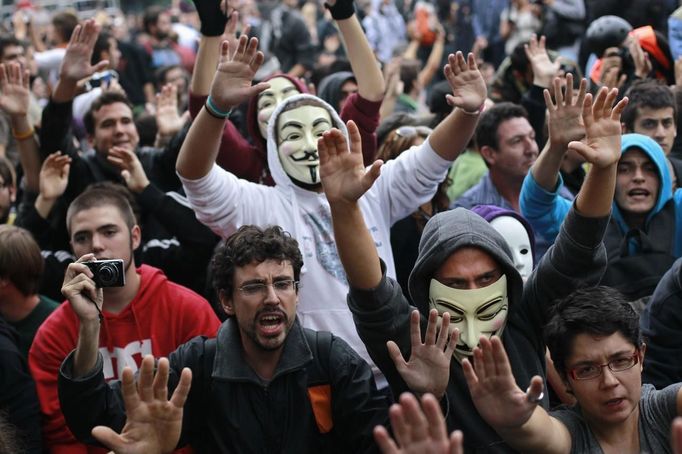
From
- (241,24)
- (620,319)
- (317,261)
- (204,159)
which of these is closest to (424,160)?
(317,261)

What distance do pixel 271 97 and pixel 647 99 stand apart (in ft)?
6.48

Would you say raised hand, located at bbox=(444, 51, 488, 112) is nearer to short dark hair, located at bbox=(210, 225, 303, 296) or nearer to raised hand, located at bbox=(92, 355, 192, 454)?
short dark hair, located at bbox=(210, 225, 303, 296)

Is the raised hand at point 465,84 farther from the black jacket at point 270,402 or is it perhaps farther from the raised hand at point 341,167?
the black jacket at point 270,402

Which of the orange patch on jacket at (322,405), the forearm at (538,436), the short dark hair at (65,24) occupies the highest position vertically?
the short dark hair at (65,24)

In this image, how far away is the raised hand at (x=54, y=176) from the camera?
5062 mm

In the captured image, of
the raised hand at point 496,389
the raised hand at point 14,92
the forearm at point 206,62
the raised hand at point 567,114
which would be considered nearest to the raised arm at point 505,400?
the raised hand at point 496,389

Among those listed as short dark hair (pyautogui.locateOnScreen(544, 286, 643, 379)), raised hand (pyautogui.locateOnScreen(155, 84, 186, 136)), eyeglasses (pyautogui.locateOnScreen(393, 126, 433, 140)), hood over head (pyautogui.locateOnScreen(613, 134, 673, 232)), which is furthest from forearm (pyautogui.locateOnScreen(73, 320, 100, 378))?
raised hand (pyautogui.locateOnScreen(155, 84, 186, 136))

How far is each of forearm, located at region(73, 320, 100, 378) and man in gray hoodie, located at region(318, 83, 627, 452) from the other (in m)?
0.88

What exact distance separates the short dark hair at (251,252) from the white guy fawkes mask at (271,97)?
4.79ft

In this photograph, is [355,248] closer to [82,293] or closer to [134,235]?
[82,293]

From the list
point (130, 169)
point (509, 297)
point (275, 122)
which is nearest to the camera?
point (509, 297)

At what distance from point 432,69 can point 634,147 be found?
696 centimetres

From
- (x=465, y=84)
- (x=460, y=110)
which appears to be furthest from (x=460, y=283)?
(x=465, y=84)

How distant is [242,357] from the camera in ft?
11.5
